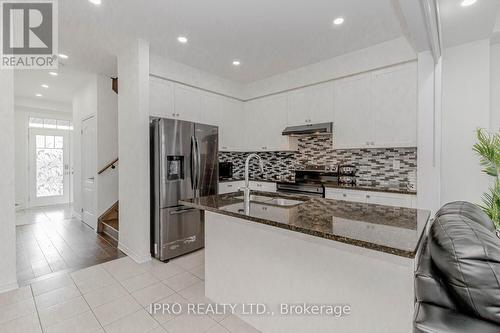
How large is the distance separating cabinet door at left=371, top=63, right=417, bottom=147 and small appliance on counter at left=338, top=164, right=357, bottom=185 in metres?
0.63

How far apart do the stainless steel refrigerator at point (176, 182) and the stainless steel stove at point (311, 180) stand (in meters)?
1.35

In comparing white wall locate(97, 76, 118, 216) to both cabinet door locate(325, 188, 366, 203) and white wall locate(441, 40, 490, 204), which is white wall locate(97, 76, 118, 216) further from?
white wall locate(441, 40, 490, 204)

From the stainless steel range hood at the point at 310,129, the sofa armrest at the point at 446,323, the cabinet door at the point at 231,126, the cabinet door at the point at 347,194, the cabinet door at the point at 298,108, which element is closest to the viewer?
the sofa armrest at the point at 446,323

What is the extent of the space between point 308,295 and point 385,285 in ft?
1.59

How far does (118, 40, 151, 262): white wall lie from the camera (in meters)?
2.98

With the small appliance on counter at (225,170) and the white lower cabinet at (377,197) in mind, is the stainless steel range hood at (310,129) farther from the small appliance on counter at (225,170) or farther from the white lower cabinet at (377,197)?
the small appliance on counter at (225,170)

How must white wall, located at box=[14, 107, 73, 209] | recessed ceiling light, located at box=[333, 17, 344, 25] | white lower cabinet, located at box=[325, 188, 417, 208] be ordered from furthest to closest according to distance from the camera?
white wall, located at box=[14, 107, 73, 209], white lower cabinet, located at box=[325, 188, 417, 208], recessed ceiling light, located at box=[333, 17, 344, 25]

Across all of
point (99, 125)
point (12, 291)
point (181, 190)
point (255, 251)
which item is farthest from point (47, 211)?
point (255, 251)

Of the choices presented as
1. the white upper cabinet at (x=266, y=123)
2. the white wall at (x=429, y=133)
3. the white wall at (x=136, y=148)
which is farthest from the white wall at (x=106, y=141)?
the white wall at (x=429, y=133)

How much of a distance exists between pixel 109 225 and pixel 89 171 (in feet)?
4.22

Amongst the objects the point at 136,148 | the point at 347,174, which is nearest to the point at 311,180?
the point at 347,174

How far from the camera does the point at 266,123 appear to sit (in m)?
4.46

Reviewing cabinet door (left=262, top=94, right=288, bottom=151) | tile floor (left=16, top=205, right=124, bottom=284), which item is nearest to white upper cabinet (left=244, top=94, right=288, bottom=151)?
cabinet door (left=262, top=94, right=288, bottom=151)

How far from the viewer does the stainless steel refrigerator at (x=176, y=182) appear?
119 inches
